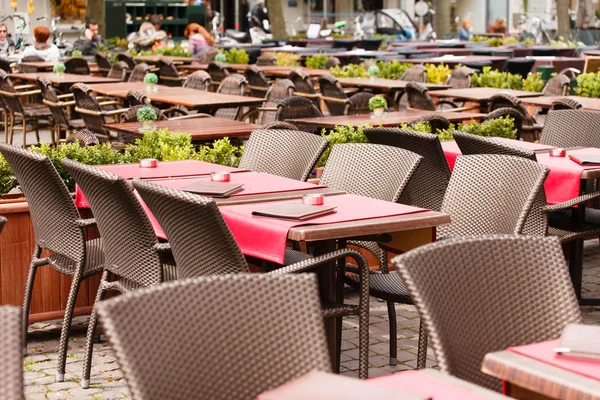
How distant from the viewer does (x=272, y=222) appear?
4.06 meters

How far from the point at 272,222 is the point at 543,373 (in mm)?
1730

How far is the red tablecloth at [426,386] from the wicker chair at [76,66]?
42.4 feet

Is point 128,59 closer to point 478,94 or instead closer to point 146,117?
point 478,94

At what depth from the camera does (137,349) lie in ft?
7.57

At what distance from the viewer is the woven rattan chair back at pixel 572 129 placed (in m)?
6.74

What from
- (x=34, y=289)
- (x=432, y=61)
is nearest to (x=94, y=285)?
(x=34, y=289)

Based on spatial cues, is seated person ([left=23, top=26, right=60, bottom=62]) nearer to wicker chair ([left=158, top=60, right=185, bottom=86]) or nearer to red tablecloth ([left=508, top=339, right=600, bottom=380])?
wicker chair ([left=158, top=60, right=185, bottom=86])

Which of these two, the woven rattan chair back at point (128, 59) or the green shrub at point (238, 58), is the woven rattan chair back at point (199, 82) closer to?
the woven rattan chair back at point (128, 59)

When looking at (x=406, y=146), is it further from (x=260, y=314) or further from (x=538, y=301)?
(x=260, y=314)

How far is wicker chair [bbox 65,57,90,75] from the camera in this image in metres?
14.9

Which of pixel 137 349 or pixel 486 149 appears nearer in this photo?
pixel 137 349

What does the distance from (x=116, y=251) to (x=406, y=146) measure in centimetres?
A: 182

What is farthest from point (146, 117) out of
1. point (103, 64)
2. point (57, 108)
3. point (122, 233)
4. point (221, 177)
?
point (103, 64)

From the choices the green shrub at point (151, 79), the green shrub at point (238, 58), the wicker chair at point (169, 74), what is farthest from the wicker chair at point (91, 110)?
the green shrub at point (238, 58)
